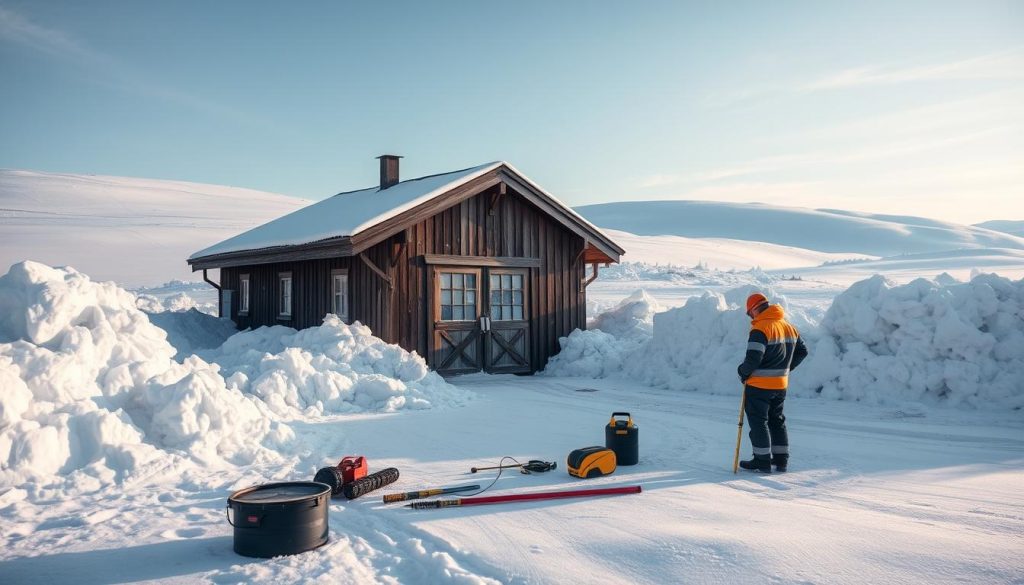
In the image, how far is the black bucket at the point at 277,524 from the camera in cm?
486

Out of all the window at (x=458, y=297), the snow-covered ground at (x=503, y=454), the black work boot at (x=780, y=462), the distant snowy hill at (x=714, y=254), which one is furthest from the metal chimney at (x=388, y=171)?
the distant snowy hill at (x=714, y=254)

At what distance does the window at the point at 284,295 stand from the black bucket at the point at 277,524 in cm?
1335

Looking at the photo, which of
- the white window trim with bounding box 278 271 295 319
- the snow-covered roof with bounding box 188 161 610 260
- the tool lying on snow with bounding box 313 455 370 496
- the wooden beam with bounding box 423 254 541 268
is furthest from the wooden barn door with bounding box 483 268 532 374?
the tool lying on snow with bounding box 313 455 370 496

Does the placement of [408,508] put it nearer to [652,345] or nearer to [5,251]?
[652,345]

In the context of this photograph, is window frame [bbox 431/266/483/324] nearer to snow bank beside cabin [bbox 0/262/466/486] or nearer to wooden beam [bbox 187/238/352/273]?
wooden beam [bbox 187/238/352/273]

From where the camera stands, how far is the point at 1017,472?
6.96 metres

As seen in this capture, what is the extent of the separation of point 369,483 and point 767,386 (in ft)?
12.5

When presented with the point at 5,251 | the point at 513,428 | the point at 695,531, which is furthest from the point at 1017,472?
the point at 5,251

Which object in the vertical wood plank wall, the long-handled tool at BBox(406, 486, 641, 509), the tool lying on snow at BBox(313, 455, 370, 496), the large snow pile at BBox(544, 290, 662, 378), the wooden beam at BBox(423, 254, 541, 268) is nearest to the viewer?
the long-handled tool at BBox(406, 486, 641, 509)

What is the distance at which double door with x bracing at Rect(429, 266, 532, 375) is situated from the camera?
1537 cm

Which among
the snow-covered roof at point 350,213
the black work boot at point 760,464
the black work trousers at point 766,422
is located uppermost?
the snow-covered roof at point 350,213

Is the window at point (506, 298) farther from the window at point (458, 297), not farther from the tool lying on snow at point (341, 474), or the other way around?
the tool lying on snow at point (341, 474)

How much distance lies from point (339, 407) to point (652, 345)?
6596 mm

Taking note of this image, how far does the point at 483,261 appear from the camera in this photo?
1592cm
